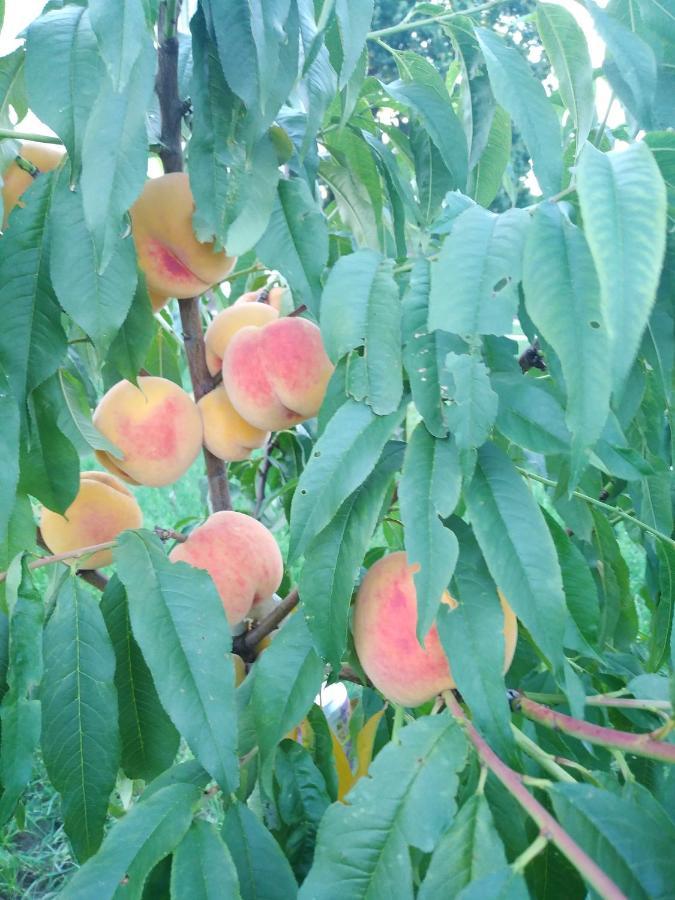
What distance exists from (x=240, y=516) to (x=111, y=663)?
25 centimetres

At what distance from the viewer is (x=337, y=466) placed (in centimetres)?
53

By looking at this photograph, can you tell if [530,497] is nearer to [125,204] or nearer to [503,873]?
[503,873]

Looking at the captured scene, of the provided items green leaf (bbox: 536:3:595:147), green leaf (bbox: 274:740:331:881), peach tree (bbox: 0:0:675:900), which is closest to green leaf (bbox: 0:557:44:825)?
peach tree (bbox: 0:0:675:900)

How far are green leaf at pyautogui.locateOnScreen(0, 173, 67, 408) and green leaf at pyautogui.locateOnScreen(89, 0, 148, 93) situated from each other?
0.63ft

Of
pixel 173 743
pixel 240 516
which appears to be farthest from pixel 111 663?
pixel 240 516

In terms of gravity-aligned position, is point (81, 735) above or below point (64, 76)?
below

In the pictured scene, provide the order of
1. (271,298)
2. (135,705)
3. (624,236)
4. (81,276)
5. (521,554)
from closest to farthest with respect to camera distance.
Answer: (624,236), (521,554), (81,276), (135,705), (271,298)

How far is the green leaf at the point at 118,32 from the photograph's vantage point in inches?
18.3

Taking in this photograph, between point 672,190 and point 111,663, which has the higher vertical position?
point 672,190

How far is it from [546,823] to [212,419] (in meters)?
0.55

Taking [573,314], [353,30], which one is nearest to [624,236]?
[573,314]

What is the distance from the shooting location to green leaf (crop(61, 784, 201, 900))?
0.50m

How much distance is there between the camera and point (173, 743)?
0.74m

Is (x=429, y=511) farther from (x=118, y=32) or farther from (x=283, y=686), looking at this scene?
(x=118, y=32)
